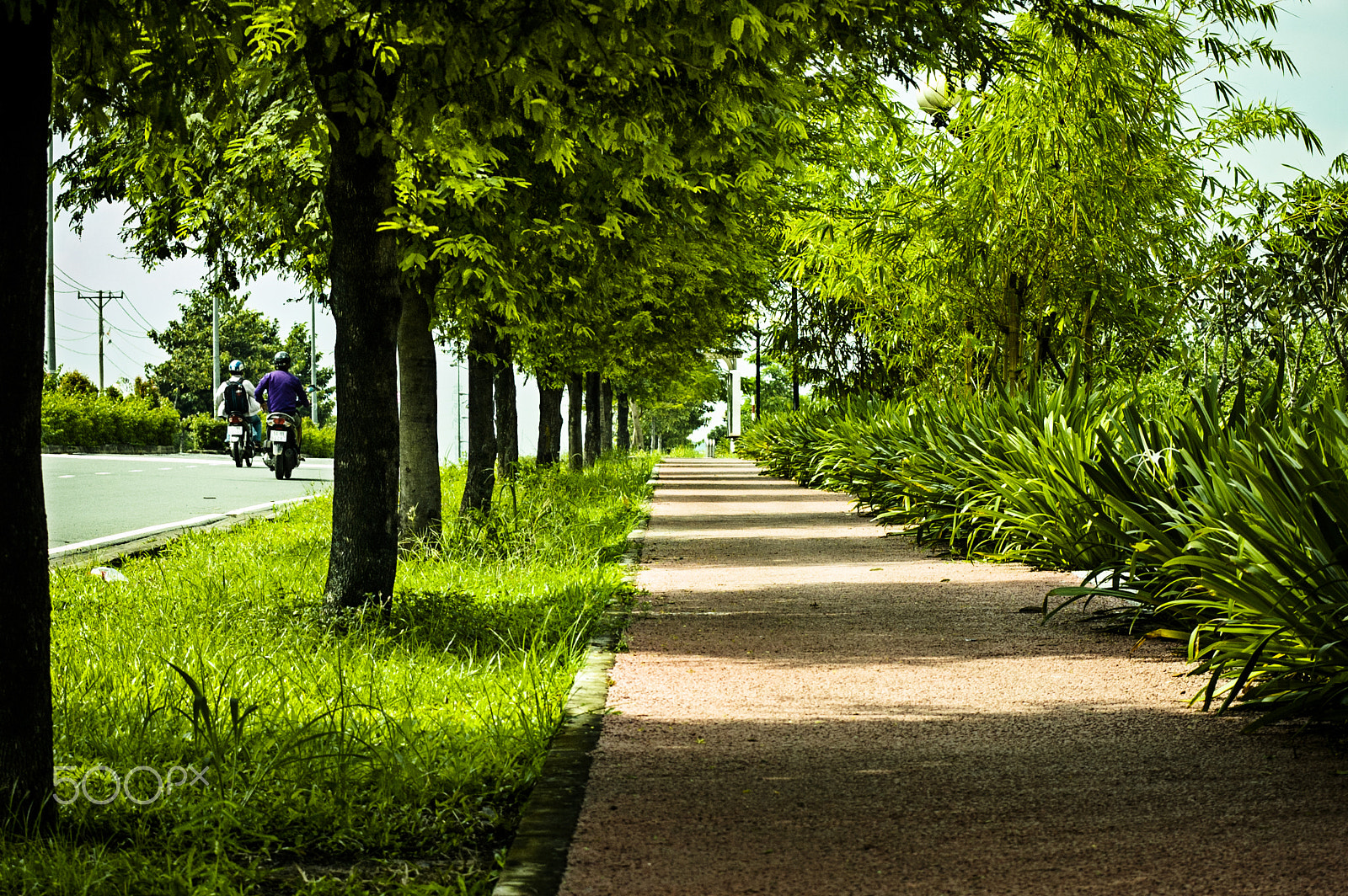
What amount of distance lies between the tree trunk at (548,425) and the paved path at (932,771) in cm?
1935

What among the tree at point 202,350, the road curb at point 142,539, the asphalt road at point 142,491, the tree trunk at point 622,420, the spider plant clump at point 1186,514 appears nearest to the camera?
the spider plant clump at point 1186,514

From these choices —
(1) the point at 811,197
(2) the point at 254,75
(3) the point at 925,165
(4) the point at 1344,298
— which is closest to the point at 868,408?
(1) the point at 811,197

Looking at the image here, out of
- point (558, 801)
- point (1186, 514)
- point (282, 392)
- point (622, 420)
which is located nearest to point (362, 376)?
point (558, 801)

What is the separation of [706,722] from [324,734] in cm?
157

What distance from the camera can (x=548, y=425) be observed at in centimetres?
2745

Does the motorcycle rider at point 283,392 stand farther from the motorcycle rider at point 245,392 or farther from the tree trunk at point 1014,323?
the tree trunk at point 1014,323

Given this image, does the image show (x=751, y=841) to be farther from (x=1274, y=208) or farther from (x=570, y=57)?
(x=1274, y=208)

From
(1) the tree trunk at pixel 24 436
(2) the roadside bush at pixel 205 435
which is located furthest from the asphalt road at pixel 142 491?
(2) the roadside bush at pixel 205 435

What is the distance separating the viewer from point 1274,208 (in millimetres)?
13875

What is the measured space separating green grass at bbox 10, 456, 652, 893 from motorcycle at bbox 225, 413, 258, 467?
1579 cm

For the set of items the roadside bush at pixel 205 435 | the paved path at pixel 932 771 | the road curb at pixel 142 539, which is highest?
the roadside bush at pixel 205 435

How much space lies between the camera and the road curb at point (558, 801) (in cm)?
324

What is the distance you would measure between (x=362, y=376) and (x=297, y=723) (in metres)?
2.86

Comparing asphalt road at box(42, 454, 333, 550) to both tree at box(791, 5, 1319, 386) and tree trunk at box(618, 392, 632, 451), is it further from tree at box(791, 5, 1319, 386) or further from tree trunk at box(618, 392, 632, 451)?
tree trunk at box(618, 392, 632, 451)
